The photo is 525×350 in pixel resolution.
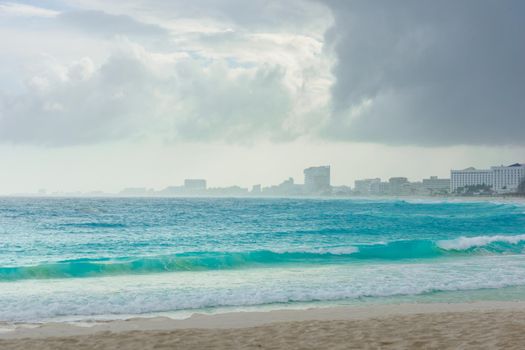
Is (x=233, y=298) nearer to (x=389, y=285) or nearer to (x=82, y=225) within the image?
(x=389, y=285)

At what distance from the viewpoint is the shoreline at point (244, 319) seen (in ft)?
33.2

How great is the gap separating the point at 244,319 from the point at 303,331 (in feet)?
7.06

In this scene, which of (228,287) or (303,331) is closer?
(303,331)

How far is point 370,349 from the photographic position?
7.89 m

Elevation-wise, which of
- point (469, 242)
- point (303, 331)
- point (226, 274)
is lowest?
point (226, 274)

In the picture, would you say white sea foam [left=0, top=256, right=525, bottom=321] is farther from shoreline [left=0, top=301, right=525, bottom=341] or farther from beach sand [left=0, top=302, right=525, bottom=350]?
beach sand [left=0, top=302, right=525, bottom=350]

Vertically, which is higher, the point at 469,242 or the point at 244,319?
the point at 244,319

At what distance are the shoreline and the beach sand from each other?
20 mm

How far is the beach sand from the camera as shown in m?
8.35

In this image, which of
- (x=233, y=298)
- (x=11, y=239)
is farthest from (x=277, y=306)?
(x=11, y=239)

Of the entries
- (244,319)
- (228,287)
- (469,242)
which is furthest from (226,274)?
(469,242)

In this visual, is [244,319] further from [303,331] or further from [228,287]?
[228,287]

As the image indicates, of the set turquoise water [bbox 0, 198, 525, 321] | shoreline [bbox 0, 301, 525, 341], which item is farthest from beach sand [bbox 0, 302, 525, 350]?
turquoise water [bbox 0, 198, 525, 321]

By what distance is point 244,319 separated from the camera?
1113 cm
